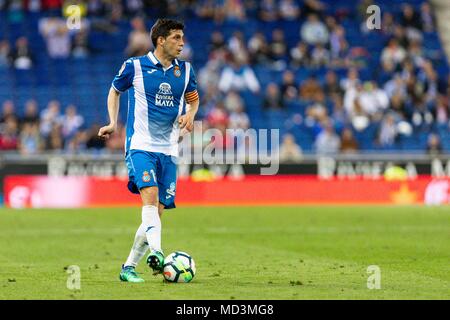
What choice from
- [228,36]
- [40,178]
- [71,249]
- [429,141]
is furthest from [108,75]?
[71,249]

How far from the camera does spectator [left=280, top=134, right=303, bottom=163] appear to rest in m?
27.2

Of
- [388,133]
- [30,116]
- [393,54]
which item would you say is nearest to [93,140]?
[30,116]

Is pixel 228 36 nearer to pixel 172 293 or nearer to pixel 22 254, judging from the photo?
pixel 22 254

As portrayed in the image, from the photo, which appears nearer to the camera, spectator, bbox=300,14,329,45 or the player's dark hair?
the player's dark hair

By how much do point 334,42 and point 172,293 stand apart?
23.7 metres

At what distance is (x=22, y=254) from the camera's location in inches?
569

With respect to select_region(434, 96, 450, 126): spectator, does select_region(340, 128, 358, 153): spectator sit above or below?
below

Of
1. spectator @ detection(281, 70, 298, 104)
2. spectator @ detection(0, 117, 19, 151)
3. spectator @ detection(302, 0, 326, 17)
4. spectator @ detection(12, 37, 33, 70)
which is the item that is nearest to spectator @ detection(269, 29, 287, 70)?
spectator @ detection(281, 70, 298, 104)

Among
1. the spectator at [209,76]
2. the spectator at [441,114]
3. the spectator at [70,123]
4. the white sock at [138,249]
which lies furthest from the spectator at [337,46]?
the white sock at [138,249]

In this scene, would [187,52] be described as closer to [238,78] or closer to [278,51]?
[238,78]

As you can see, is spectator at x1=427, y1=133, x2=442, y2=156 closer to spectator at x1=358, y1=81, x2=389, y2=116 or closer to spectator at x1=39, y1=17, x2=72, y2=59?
spectator at x1=358, y1=81, x2=389, y2=116

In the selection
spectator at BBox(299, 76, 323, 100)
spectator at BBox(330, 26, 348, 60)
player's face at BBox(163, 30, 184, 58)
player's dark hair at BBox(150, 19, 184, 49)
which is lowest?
player's face at BBox(163, 30, 184, 58)

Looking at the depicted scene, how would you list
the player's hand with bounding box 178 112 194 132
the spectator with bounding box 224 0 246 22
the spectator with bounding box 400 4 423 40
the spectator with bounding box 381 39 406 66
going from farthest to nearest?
the spectator with bounding box 224 0 246 22, the spectator with bounding box 400 4 423 40, the spectator with bounding box 381 39 406 66, the player's hand with bounding box 178 112 194 132

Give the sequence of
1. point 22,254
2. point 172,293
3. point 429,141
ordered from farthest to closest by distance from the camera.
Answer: point 429,141, point 22,254, point 172,293
